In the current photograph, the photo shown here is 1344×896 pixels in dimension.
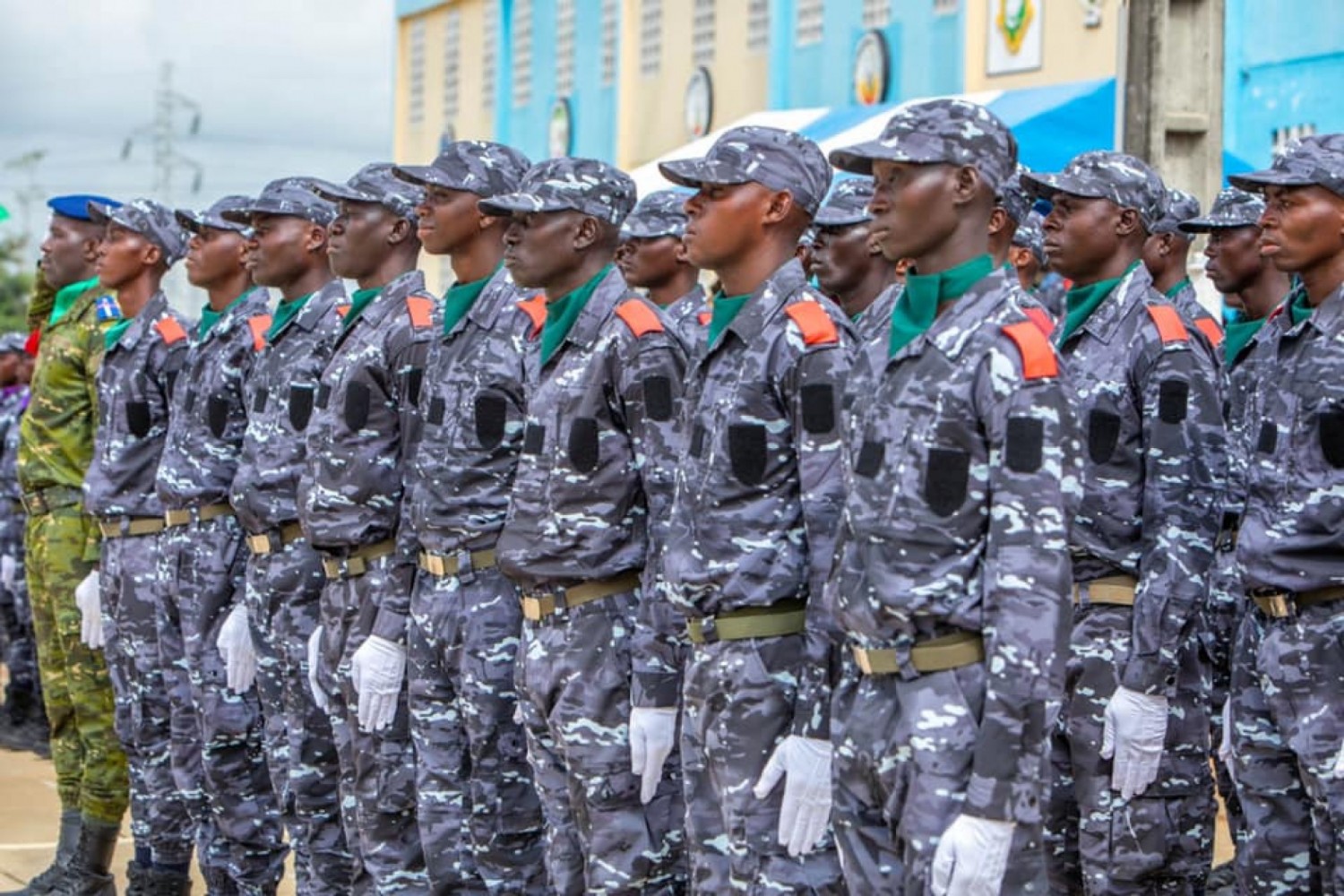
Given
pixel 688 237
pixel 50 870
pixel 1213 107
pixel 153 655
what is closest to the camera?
pixel 688 237

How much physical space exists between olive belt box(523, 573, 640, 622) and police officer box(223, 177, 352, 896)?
1371 mm

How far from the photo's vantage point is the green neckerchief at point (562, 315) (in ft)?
18.3

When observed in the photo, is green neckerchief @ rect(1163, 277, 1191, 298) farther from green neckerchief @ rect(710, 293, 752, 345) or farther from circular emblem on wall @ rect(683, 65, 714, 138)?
circular emblem on wall @ rect(683, 65, 714, 138)

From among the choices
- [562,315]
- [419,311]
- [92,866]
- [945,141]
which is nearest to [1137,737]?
[562,315]

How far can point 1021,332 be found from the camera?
4.13 m

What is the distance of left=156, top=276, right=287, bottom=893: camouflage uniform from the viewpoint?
7.06 meters


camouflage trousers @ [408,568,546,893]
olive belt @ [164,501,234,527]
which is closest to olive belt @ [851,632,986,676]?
camouflage trousers @ [408,568,546,893]

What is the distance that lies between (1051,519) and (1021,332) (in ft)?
1.20

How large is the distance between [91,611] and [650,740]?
136 inches

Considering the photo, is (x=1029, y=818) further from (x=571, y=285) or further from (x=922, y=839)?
(x=571, y=285)

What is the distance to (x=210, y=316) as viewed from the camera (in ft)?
25.0

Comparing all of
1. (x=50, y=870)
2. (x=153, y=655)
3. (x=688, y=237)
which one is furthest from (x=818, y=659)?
(x=50, y=870)

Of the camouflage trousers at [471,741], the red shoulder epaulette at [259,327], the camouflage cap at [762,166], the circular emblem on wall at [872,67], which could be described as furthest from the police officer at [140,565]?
the circular emblem on wall at [872,67]

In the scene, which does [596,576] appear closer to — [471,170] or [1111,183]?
[471,170]
